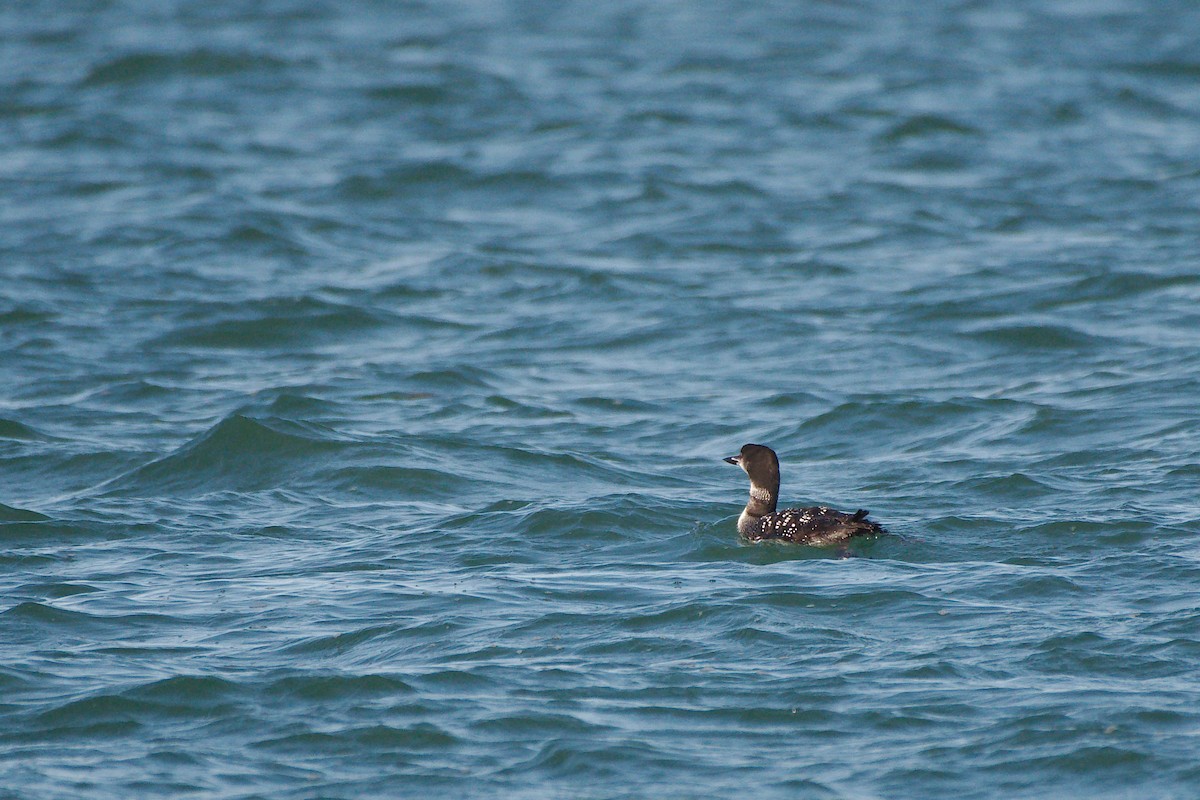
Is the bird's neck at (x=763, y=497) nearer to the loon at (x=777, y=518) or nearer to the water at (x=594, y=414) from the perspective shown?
the loon at (x=777, y=518)

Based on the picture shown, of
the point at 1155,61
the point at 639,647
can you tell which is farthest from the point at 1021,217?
the point at 639,647

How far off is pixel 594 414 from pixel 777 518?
11.5ft

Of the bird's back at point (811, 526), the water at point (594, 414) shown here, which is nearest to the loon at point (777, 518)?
the bird's back at point (811, 526)

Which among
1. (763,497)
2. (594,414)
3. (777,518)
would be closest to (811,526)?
(777,518)

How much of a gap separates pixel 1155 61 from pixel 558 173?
10084 mm

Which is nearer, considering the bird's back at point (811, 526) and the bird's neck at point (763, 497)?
the bird's back at point (811, 526)

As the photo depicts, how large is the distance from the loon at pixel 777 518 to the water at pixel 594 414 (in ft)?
0.55

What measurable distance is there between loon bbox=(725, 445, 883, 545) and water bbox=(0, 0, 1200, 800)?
17 cm

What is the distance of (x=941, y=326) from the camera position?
14367mm

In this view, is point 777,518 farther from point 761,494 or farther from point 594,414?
point 594,414

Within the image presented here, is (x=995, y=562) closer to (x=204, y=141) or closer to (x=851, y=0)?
(x=204, y=141)

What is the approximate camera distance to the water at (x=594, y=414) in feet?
21.7

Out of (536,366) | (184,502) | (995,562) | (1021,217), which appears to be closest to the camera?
(995,562)

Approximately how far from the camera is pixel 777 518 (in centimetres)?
889
